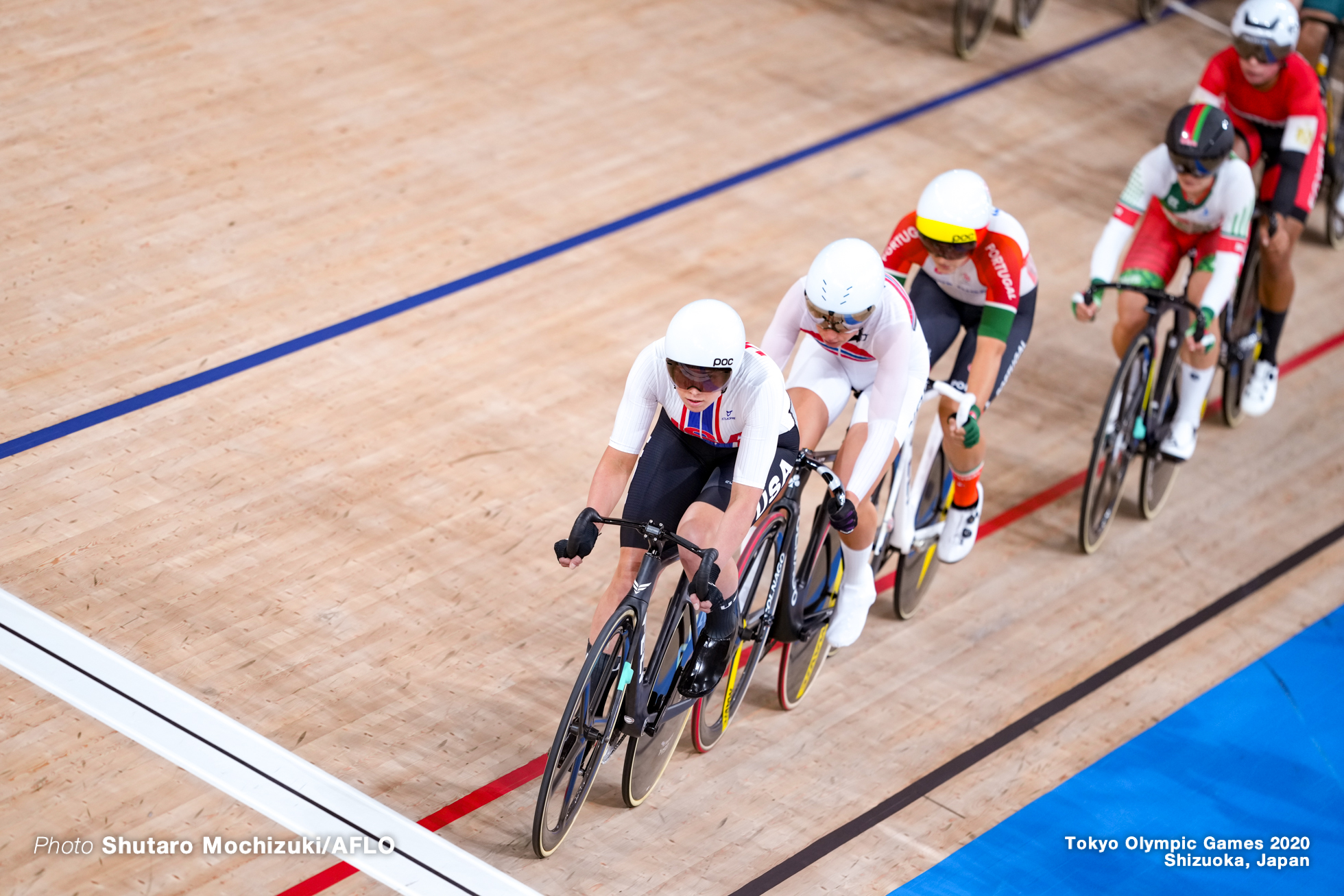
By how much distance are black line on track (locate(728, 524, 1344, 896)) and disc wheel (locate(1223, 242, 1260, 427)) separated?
2.46 ft

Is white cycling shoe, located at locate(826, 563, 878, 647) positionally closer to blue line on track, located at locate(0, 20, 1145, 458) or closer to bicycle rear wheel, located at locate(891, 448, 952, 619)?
bicycle rear wheel, located at locate(891, 448, 952, 619)

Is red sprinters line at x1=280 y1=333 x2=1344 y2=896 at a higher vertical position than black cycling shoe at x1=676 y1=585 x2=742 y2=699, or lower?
lower

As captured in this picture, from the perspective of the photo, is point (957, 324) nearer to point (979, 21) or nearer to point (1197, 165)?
point (1197, 165)

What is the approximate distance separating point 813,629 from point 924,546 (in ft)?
2.19

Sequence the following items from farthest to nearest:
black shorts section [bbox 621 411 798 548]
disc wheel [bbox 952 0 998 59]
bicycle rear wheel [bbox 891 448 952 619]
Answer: disc wheel [bbox 952 0 998 59] → bicycle rear wheel [bbox 891 448 952 619] → black shorts section [bbox 621 411 798 548]

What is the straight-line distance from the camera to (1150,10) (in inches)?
368

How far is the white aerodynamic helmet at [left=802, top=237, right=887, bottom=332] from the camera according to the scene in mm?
3592

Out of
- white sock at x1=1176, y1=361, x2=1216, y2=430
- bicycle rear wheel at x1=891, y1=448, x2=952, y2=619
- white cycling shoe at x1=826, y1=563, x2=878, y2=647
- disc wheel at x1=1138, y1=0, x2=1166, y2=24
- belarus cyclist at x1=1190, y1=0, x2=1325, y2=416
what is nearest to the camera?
white cycling shoe at x1=826, y1=563, x2=878, y2=647

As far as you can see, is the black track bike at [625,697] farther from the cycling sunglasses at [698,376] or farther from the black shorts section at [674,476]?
the cycling sunglasses at [698,376]

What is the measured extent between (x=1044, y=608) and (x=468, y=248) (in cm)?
277

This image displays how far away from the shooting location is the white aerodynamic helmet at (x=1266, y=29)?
206 inches

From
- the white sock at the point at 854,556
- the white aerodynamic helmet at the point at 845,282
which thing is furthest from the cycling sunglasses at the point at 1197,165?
the white sock at the point at 854,556

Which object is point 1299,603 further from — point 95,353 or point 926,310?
point 95,353

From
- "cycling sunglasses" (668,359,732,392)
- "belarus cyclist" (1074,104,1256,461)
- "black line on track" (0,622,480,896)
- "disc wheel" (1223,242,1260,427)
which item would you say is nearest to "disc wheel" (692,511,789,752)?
"cycling sunglasses" (668,359,732,392)
